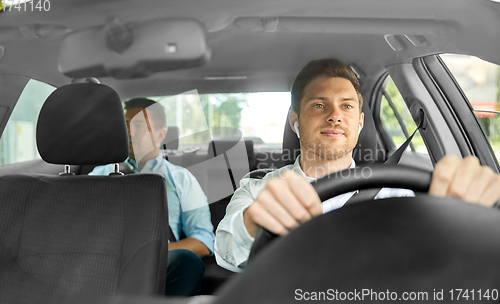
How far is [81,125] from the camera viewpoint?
134 cm

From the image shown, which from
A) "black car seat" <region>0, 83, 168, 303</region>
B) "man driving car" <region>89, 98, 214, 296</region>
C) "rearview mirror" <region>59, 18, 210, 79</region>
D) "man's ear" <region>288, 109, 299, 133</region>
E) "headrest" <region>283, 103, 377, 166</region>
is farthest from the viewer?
"man driving car" <region>89, 98, 214, 296</region>

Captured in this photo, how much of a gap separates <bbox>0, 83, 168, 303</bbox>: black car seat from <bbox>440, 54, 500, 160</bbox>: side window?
36.2 inches

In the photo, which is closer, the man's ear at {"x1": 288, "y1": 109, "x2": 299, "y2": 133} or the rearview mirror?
the rearview mirror

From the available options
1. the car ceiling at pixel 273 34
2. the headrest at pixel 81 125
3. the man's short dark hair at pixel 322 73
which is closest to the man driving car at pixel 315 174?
the man's short dark hair at pixel 322 73

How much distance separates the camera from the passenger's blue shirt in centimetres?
181

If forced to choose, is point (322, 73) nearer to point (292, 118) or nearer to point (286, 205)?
point (292, 118)

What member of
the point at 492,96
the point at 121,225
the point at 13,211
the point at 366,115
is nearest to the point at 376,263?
the point at 492,96

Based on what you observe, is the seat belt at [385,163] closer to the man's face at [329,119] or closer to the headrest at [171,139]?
the man's face at [329,119]

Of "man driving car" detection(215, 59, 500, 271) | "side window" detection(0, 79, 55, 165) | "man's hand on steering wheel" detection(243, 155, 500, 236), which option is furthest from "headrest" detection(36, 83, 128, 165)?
"man's hand on steering wheel" detection(243, 155, 500, 236)

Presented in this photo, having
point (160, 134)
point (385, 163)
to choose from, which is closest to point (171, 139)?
point (160, 134)

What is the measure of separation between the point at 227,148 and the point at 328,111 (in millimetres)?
778

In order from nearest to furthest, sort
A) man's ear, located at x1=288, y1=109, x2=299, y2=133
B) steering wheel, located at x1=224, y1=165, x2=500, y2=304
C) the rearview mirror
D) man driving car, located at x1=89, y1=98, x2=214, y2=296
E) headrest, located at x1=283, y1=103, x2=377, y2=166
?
1. steering wheel, located at x1=224, y1=165, x2=500, y2=304
2. the rearview mirror
3. man's ear, located at x1=288, y1=109, x2=299, y2=133
4. headrest, located at x1=283, y1=103, x2=377, y2=166
5. man driving car, located at x1=89, y1=98, x2=214, y2=296

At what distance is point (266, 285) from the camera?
481 millimetres

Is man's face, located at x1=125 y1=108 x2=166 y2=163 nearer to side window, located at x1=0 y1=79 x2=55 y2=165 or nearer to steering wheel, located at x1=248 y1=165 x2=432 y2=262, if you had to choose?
side window, located at x1=0 y1=79 x2=55 y2=165
